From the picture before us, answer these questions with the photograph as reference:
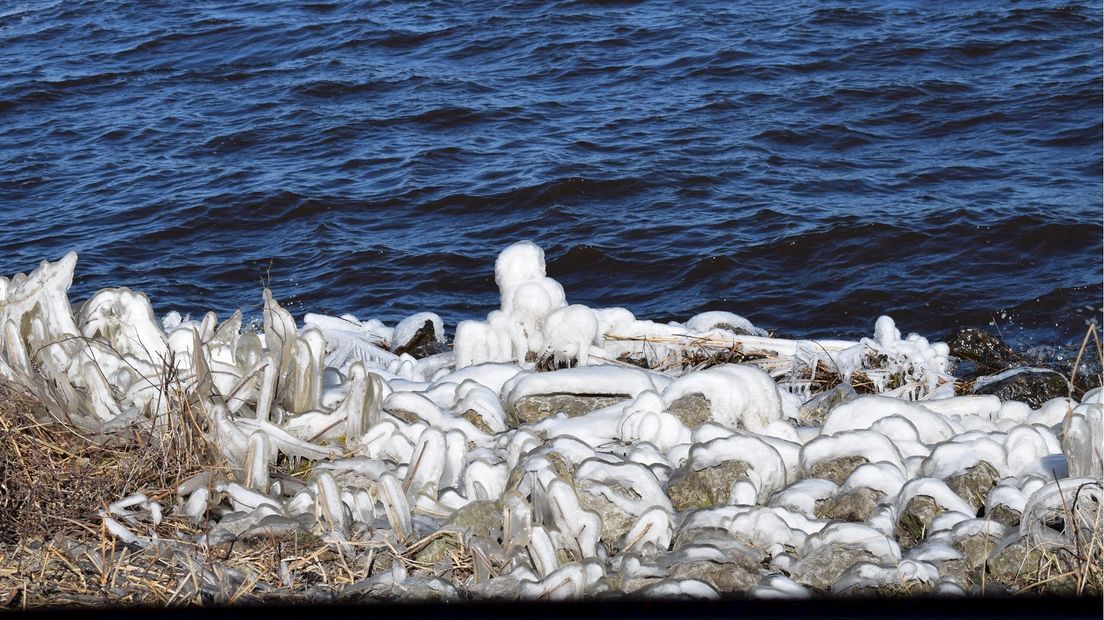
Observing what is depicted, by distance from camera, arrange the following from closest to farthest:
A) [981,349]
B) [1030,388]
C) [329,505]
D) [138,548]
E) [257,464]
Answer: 1. [138,548]
2. [329,505]
3. [257,464]
4. [1030,388]
5. [981,349]

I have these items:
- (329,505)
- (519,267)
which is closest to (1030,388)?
(519,267)

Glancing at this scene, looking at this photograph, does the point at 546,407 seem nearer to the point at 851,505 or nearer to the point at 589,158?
the point at 851,505

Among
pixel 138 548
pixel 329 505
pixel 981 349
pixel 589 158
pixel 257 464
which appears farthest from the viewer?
pixel 589 158

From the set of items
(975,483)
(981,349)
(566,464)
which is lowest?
(981,349)

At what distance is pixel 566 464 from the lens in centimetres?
299

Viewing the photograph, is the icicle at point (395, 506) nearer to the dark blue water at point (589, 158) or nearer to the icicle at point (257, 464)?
the icicle at point (257, 464)

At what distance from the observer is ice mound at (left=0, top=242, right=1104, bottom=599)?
2521 mm

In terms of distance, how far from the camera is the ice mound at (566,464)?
2521mm

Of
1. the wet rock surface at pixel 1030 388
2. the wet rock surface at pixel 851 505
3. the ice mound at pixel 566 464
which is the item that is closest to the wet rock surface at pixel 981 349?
the wet rock surface at pixel 1030 388

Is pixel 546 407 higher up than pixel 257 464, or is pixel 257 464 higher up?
pixel 257 464

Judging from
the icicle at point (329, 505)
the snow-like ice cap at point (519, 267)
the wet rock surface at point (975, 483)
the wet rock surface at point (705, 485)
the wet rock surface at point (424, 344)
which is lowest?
the wet rock surface at point (424, 344)

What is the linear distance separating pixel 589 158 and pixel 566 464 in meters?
6.04

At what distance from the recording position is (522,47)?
11422 mm

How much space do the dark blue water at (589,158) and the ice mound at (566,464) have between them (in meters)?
3.18
